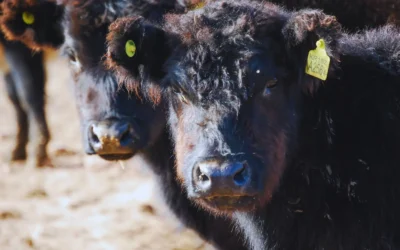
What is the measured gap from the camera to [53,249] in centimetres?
648

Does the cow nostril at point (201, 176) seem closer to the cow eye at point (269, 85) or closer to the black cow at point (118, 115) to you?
the cow eye at point (269, 85)

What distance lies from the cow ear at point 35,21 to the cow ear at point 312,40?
261 centimetres

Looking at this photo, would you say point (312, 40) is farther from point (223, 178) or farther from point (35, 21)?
point (35, 21)

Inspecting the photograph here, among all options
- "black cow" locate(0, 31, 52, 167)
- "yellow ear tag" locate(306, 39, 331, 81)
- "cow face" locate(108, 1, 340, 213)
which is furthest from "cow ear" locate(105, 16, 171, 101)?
"black cow" locate(0, 31, 52, 167)

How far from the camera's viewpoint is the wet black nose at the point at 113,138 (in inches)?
214

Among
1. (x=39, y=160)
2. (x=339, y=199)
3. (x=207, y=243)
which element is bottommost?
(x=39, y=160)

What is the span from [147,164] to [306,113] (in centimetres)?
187

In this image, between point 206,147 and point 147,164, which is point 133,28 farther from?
Answer: point 147,164

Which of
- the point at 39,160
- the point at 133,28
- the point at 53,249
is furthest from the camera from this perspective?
the point at 39,160

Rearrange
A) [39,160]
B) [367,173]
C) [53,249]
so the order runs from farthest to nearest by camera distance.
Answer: [39,160]
[53,249]
[367,173]

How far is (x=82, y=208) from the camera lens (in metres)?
7.29

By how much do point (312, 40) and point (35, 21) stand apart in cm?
299

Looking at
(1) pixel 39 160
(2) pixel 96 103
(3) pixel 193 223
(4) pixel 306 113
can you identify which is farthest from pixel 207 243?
(1) pixel 39 160

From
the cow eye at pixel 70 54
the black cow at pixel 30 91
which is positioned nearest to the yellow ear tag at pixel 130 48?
the cow eye at pixel 70 54
